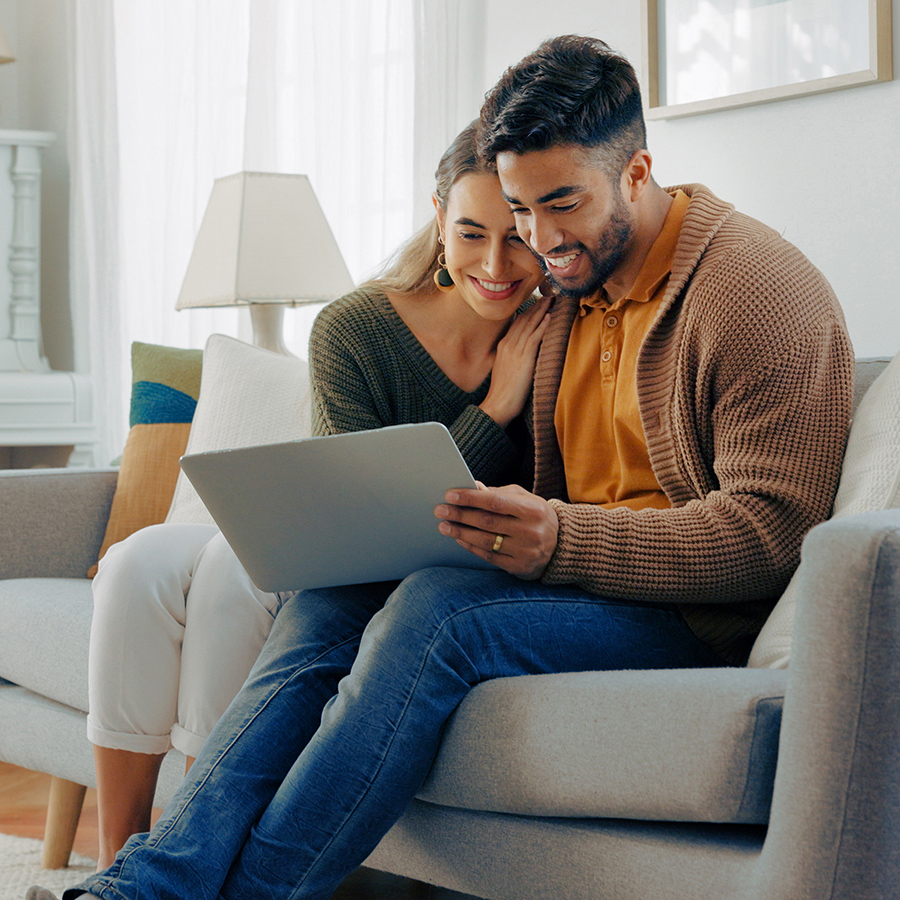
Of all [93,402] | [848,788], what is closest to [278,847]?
[848,788]

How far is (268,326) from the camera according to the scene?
244cm

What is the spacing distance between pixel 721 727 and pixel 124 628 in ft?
2.40

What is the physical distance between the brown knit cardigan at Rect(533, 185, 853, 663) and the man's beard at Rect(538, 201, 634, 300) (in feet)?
0.36

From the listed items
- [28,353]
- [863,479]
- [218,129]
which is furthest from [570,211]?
[28,353]

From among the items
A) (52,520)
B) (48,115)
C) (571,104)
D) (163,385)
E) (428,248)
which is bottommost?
(52,520)

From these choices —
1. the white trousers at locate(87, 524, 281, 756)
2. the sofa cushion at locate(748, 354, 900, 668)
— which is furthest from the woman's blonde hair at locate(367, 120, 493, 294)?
the sofa cushion at locate(748, 354, 900, 668)

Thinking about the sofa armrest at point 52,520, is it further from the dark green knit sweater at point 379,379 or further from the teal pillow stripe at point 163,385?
the dark green knit sweater at point 379,379

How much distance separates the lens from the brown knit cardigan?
1.14 metres

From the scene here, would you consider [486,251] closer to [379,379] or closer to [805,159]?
[379,379]

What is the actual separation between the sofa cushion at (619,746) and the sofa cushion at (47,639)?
666 mm

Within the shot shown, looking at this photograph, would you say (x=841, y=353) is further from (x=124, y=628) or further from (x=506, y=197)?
(x=124, y=628)

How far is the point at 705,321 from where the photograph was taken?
121cm

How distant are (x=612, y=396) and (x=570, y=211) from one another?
0.23m

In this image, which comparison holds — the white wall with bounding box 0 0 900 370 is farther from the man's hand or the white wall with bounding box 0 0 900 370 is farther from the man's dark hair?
the man's hand
